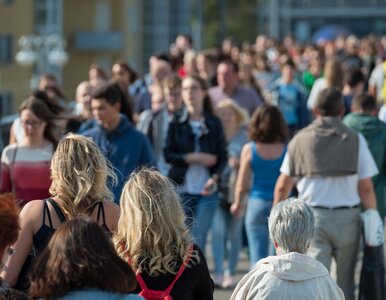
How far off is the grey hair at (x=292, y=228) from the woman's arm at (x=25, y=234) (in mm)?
1177

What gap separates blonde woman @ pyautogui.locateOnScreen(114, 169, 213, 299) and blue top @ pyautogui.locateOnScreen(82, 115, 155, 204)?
135 inches

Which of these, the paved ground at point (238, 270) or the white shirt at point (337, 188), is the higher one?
the white shirt at point (337, 188)

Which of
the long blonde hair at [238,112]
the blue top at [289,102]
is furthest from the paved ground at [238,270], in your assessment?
the blue top at [289,102]

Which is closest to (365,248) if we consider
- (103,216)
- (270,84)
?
(103,216)

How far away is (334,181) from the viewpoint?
849 centimetres

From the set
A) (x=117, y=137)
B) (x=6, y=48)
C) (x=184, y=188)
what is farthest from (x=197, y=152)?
(x=6, y=48)

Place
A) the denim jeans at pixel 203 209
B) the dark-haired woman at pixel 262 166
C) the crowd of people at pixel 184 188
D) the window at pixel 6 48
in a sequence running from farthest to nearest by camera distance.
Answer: the window at pixel 6 48, the denim jeans at pixel 203 209, the dark-haired woman at pixel 262 166, the crowd of people at pixel 184 188

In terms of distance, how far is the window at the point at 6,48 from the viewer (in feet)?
159

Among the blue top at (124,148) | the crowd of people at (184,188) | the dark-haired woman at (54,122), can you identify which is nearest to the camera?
the crowd of people at (184,188)

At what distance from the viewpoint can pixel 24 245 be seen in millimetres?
5984

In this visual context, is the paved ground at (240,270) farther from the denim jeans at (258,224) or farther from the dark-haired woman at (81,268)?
the dark-haired woman at (81,268)

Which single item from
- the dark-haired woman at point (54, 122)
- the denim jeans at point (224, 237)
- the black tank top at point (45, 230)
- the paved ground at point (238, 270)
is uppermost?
the dark-haired woman at point (54, 122)

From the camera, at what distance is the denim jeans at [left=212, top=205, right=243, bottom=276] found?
11.0 meters

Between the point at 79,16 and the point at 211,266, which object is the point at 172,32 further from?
the point at 211,266
